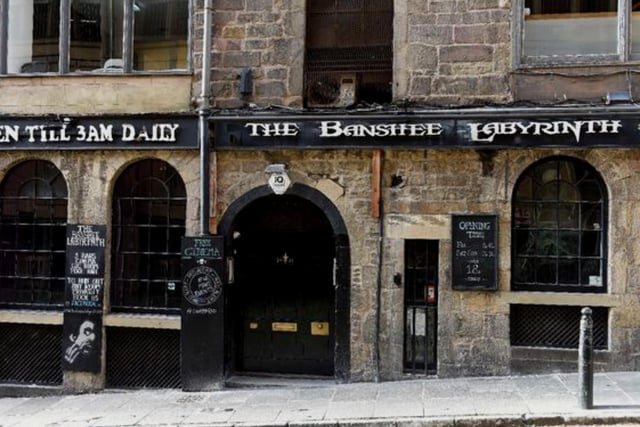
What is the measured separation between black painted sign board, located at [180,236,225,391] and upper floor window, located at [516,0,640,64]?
5.18 m

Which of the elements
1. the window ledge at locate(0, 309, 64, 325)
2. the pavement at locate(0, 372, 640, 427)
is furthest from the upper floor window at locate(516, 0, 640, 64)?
the window ledge at locate(0, 309, 64, 325)

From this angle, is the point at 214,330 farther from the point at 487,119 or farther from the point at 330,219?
the point at 487,119

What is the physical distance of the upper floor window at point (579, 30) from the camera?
29.1 ft

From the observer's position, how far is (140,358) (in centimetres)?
987

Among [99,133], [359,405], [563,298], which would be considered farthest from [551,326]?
[99,133]

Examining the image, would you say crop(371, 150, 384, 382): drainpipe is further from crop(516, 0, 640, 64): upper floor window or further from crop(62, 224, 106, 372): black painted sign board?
crop(62, 224, 106, 372): black painted sign board

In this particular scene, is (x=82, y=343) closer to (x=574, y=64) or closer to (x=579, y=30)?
(x=574, y=64)

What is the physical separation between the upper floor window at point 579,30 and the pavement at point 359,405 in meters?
4.27

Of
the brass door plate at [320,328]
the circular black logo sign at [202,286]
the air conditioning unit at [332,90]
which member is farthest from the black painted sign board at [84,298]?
the air conditioning unit at [332,90]

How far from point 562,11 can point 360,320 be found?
513 cm

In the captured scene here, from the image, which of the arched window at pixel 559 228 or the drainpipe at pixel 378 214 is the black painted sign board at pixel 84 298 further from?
the arched window at pixel 559 228

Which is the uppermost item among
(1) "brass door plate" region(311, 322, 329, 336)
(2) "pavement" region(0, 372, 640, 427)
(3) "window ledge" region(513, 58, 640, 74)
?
(3) "window ledge" region(513, 58, 640, 74)

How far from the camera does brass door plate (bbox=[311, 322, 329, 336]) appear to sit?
385 inches

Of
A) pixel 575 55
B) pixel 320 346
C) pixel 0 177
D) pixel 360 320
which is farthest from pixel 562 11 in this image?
pixel 0 177
